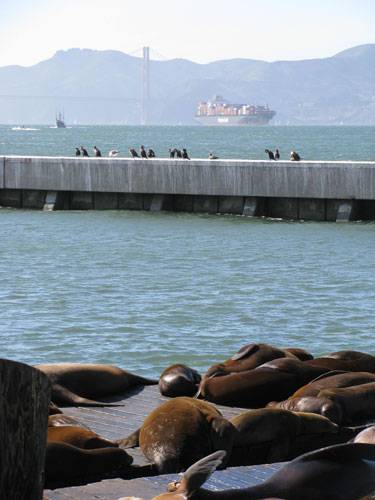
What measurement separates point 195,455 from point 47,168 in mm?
31031

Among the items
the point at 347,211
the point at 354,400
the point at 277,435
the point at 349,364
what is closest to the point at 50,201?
the point at 347,211

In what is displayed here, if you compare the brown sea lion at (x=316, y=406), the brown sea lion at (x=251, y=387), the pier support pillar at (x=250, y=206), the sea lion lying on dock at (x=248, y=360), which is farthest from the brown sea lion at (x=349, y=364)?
the pier support pillar at (x=250, y=206)

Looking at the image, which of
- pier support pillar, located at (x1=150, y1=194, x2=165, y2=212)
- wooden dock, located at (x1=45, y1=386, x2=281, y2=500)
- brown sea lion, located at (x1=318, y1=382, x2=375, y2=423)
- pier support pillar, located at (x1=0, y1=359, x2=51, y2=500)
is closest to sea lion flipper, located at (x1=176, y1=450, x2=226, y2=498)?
pier support pillar, located at (x1=0, y1=359, x2=51, y2=500)

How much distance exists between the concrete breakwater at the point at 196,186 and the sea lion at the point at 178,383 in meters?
23.6

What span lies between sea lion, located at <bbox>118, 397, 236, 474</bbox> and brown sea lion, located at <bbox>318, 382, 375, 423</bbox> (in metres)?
1.05

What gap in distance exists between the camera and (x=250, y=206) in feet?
115

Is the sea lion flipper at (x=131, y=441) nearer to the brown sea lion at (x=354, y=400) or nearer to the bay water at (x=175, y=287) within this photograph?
the brown sea lion at (x=354, y=400)

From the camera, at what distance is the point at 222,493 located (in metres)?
5.99

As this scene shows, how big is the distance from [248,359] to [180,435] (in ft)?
7.60

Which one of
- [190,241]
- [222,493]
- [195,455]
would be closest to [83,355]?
[195,455]

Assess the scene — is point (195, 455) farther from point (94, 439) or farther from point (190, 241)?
point (190, 241)

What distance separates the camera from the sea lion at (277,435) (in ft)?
26.9

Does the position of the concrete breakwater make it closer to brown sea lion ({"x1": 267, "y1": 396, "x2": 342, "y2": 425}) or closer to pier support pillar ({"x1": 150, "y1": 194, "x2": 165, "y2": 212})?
pier support pillar ({"x1": 150, "y1": 194, "x2": 165, "y2": 212})

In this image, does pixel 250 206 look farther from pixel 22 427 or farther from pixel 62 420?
pixel 22 427
